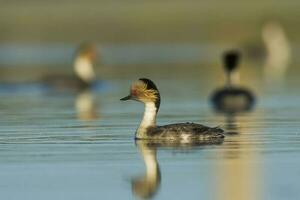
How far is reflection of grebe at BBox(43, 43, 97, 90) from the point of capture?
32375mm

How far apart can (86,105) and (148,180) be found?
12517 mm

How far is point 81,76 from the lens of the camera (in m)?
34.4

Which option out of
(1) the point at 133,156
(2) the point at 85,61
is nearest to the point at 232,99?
(2) the point at 85,61

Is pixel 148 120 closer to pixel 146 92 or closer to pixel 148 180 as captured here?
pixel 146 92

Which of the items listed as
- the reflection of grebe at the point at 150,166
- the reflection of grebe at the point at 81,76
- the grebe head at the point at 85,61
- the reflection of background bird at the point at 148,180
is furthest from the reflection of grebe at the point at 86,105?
the reflection of background bird at the point at 148,180

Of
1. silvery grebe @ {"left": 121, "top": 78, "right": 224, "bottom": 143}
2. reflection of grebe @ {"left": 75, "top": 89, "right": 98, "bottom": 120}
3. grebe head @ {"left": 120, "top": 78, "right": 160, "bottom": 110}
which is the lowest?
silvery grebe @ {"left": 121, "top": 78, "right": 224, "bottom": 143}

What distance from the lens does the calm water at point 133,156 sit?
12906mm

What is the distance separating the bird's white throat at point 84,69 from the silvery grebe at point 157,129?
16320mm

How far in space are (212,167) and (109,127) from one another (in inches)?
213

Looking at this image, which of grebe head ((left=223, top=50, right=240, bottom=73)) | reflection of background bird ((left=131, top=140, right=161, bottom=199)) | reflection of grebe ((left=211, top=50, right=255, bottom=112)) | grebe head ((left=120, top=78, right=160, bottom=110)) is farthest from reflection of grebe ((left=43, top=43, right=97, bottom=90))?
reflection of background bird ((left=131, top=140, right=161, bottom=199))

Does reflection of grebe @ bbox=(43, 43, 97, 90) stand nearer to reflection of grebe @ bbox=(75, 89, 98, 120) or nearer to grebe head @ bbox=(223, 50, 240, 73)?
reflection of grebe @ bbox=(75, 89, 98, 120)

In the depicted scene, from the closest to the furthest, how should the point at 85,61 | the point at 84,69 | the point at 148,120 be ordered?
the point at 148,120, the point at 84,69, the point at 85,61

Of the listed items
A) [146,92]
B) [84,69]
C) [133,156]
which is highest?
[84,69]

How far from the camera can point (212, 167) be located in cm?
1430
